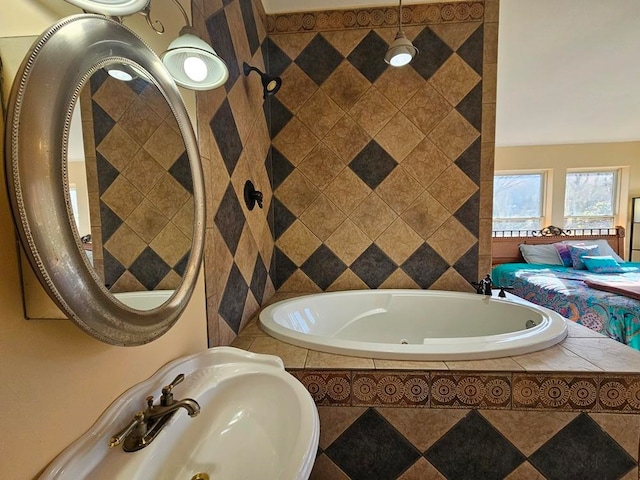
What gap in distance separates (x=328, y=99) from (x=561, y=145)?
191 inches

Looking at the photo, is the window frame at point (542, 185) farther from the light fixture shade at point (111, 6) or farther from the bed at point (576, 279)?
the light fixture shade at point (111, 6)

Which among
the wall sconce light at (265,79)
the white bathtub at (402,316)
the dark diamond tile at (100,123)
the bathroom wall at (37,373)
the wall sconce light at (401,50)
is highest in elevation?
the wall sconce light at (401,50)

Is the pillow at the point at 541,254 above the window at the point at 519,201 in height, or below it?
below

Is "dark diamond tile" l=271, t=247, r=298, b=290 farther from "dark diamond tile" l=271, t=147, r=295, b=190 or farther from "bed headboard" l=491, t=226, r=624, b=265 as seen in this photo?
"bed headboard" l=491, t=226, r=624, b=265

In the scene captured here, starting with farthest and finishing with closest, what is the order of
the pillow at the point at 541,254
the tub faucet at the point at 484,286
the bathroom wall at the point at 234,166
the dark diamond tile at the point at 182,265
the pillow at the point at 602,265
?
the pillow at the point at 541,254, the pillow at the point at 602,265, the tub faucet at the point at 484,286, the bathroom wall at the point at 234,166, the dark diamond tile at the point at 182,265

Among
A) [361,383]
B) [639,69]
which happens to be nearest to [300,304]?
[361,383]

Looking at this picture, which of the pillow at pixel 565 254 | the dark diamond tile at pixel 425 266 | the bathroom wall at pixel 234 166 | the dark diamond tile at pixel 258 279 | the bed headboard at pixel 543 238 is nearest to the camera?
the bathroom wall at pixel 234 166

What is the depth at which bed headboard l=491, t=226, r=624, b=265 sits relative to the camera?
453 cm

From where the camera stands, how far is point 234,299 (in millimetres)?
1377

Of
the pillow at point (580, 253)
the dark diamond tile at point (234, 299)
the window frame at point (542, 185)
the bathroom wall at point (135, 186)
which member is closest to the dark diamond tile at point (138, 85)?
the bathroom wall at point (135, 186)

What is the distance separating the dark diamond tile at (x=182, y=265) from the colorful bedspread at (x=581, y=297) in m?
3.16

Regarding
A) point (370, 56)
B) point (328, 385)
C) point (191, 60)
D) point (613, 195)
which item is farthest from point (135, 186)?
point (613, 195)

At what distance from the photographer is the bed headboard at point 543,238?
4531mm

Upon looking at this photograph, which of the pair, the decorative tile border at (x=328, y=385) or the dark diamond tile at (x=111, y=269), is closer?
the dark diamond tile at (x=111, y=269)
